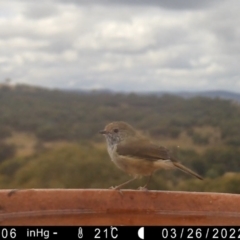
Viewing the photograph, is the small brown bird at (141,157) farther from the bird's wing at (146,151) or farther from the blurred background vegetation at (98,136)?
the blurred background vegetation at (98,136)

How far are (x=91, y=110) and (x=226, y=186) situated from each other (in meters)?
38.0

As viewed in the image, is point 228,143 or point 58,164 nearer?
point 58,164

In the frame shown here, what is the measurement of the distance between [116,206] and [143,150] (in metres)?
1.23

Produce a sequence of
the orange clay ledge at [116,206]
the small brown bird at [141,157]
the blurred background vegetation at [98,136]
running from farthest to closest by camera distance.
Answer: the blurred background vegetation at [98,136] < the small brown bird at [141,157] < the orange clay ledge at [116,206]

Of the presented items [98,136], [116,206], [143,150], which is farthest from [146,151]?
[98,136]

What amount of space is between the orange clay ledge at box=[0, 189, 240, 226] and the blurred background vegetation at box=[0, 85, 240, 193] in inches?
492

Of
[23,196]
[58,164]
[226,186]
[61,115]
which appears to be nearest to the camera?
[23,196]

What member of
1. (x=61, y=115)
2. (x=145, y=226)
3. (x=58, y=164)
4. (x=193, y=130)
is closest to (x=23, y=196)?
(x=145, y=226)

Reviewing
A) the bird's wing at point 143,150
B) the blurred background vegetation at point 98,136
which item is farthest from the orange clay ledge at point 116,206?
the blurred background vegetation at point 98,136

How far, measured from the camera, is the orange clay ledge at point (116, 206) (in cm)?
449

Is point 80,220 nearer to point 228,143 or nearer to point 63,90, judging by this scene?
point 228,143

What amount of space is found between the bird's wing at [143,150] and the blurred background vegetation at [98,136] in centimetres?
1133

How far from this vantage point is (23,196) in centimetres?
461

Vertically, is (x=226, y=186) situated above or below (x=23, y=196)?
above
